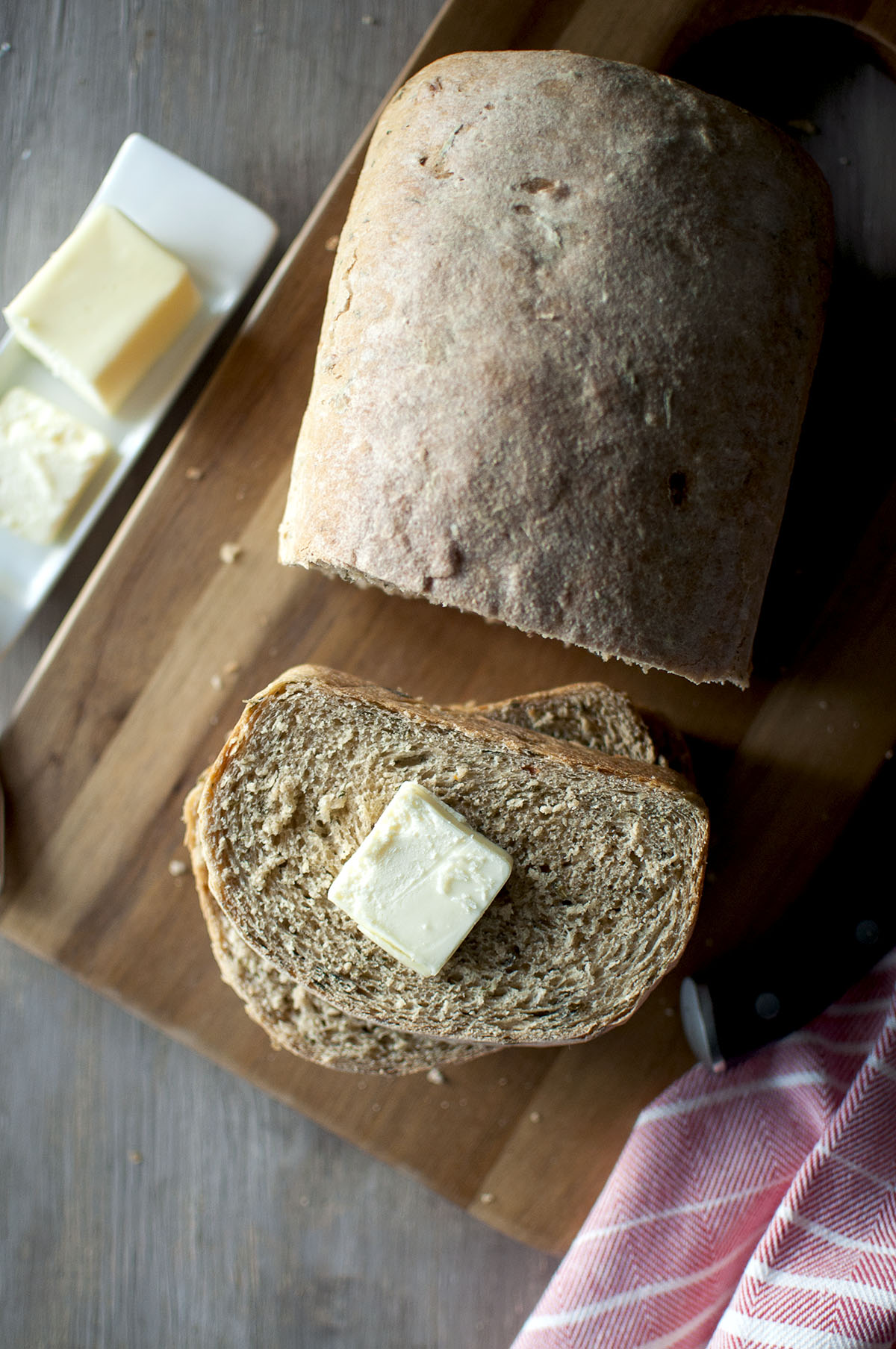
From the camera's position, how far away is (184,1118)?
7.08 feet

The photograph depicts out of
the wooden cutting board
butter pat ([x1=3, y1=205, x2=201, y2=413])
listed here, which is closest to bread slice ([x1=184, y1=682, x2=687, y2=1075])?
the wooden cutting board

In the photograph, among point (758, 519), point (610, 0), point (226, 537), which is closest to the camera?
point (758, 519)

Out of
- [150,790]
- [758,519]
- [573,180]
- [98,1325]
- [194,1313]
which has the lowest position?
[98,1325]

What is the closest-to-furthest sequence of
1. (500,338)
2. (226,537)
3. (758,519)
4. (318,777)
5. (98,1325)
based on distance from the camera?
1. (500,338)
2. (758,519)
3. (318,777)
4. (226,537)
5. (98,1325)

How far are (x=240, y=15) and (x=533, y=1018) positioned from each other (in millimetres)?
2240

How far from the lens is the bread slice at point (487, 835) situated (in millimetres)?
1648

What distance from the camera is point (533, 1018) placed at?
5.69ft

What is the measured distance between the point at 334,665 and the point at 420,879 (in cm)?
61

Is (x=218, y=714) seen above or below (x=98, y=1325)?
above

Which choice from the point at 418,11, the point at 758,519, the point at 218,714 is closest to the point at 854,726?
the point at 758,519

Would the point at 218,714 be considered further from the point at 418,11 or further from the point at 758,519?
the point at 418,11

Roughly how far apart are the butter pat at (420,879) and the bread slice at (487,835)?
0.40 feet

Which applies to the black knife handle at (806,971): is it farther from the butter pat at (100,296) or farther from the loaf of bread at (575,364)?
the butter pat at (100,296)

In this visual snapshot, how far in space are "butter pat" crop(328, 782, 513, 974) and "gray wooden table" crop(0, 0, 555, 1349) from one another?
0.88 meters
